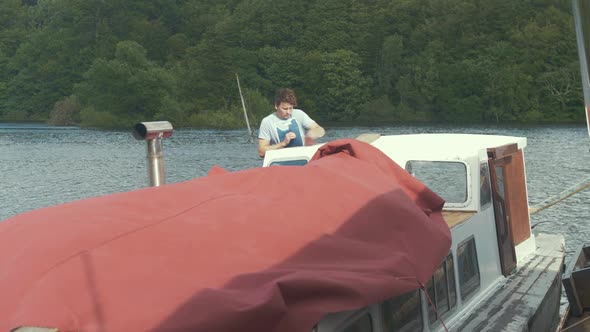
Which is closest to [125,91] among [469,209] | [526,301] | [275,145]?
[275,145]

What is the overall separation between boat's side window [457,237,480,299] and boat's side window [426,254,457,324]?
204 millimetres

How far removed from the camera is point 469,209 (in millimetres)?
7270

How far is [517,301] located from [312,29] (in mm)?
83149

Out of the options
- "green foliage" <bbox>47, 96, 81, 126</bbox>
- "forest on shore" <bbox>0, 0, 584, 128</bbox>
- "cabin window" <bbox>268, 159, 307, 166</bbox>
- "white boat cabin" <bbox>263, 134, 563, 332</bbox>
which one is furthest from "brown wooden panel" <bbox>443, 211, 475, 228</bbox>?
"green foliage" <bbox>47, 96, 81, 126</bbox>

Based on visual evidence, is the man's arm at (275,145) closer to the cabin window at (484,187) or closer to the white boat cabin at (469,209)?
the white boat cabin at (469,209)

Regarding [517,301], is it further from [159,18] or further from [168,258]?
[159,18]

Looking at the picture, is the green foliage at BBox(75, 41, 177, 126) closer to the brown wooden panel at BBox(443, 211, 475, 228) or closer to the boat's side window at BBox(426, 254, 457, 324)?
the brown wooden panel at BBox(443, 211, 475, 228)

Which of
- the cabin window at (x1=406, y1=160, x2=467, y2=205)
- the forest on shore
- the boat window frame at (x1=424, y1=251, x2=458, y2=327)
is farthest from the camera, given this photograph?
the forest on shore

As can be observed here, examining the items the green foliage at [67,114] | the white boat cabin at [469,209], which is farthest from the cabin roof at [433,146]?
the green foliage at [67,114]

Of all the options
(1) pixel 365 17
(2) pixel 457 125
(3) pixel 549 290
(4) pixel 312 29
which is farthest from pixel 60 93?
(3) pixel 549 290

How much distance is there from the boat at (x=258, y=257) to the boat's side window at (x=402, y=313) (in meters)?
0.01

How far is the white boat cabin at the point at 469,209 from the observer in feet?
21.7

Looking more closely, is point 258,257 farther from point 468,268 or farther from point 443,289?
point 468,268

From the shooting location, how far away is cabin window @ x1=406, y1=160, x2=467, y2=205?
7.29m
